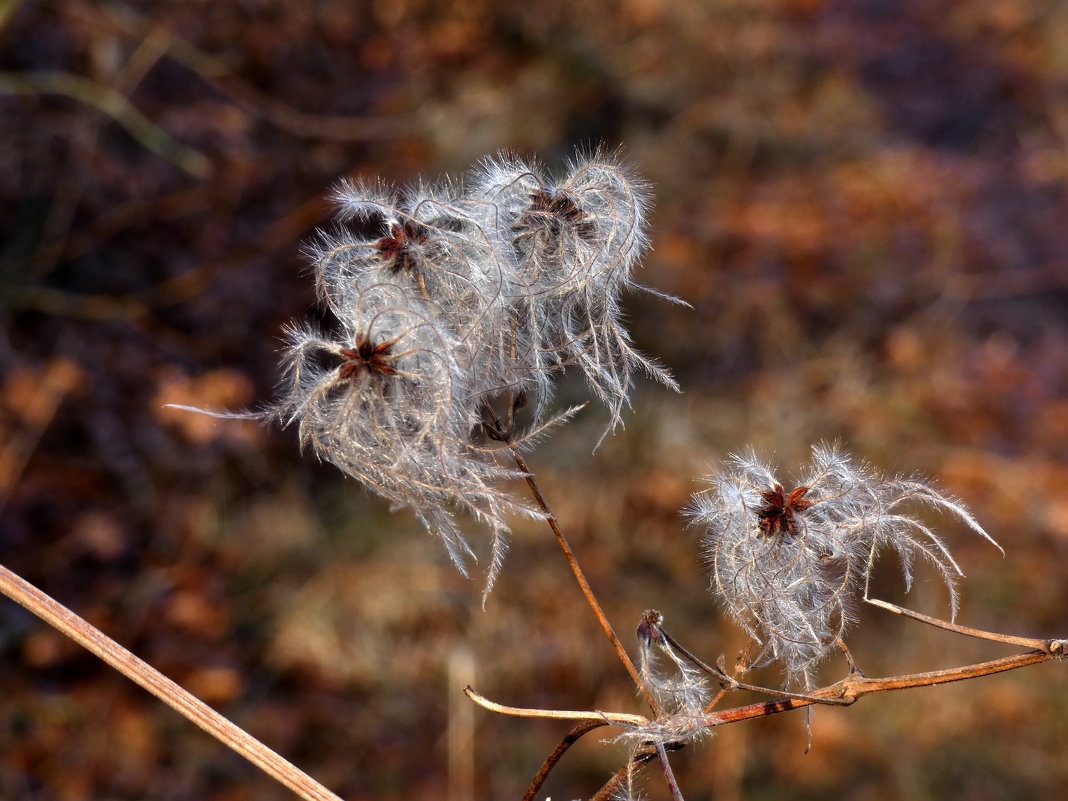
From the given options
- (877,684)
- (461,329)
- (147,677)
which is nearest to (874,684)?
(877,684)

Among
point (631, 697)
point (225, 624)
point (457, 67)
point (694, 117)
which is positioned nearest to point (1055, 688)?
point (631, 697)

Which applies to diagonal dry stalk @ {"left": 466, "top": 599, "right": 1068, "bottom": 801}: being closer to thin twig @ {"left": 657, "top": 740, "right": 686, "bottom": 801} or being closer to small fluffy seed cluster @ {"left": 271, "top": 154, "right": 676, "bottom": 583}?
thin twig @ {"left": 657, "top": 740, "right": 686, "bottom": 801}

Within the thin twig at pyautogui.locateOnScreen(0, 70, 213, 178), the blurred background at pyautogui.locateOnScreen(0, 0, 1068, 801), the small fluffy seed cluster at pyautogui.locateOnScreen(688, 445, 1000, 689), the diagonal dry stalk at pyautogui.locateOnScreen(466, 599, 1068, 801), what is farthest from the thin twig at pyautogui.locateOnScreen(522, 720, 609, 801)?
the thin twig at pyautogui.locateOnScreen(0, 70, 213, 178)

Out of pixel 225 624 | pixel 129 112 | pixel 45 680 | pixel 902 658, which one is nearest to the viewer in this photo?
pixel 45 680

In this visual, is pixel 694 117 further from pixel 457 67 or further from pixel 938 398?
pixel 938 398

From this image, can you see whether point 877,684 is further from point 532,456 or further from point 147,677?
point 532,456

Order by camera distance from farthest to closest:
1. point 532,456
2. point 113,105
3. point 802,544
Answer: point 532,456
point 113,105
point 802,544
